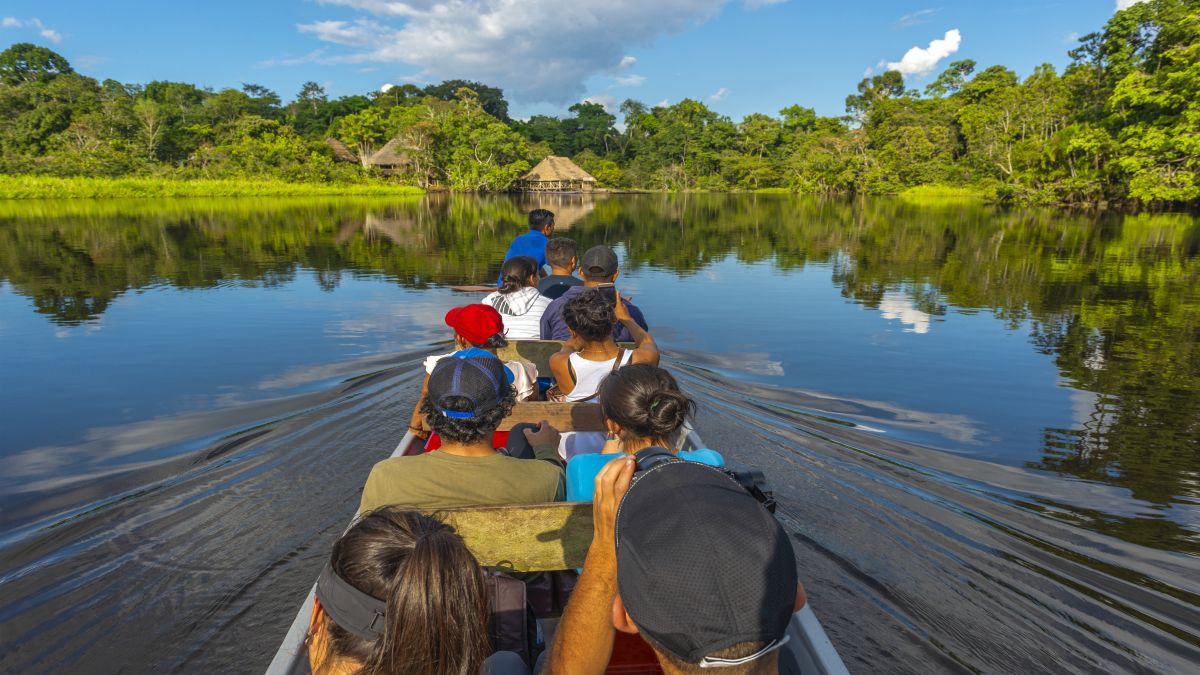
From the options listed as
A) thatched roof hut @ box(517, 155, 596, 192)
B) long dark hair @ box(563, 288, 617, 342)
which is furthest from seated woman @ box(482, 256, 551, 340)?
thatched roof hut @ box(517, 155, 596, 192)

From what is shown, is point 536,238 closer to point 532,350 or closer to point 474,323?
point 532,350

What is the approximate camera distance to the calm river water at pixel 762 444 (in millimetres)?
3572

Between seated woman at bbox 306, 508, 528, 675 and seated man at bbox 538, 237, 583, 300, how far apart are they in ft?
17.1

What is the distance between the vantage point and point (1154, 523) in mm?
4629

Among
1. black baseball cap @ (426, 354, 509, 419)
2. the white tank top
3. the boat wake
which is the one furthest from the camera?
the white tank top

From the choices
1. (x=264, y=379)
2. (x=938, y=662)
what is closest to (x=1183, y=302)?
(x=938, y=662)

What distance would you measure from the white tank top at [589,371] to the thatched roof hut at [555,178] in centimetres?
7346

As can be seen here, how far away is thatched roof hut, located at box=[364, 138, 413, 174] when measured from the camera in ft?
217

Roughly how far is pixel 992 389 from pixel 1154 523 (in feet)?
12.0

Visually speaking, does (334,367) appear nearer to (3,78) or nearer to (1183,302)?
(1183,302)

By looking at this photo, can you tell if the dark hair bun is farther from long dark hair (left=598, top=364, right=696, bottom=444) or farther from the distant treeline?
the distant treeline

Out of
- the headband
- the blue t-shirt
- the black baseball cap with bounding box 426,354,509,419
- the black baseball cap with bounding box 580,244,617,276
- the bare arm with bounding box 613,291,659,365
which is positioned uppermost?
the black baseball cap with bounding box 580,244,617,276

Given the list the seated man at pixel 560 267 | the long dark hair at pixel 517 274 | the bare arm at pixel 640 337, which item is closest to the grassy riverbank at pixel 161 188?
the seated man at pixel 560 267

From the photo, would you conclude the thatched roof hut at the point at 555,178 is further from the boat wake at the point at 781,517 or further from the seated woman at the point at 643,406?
the seated woman at the point at 643,406
